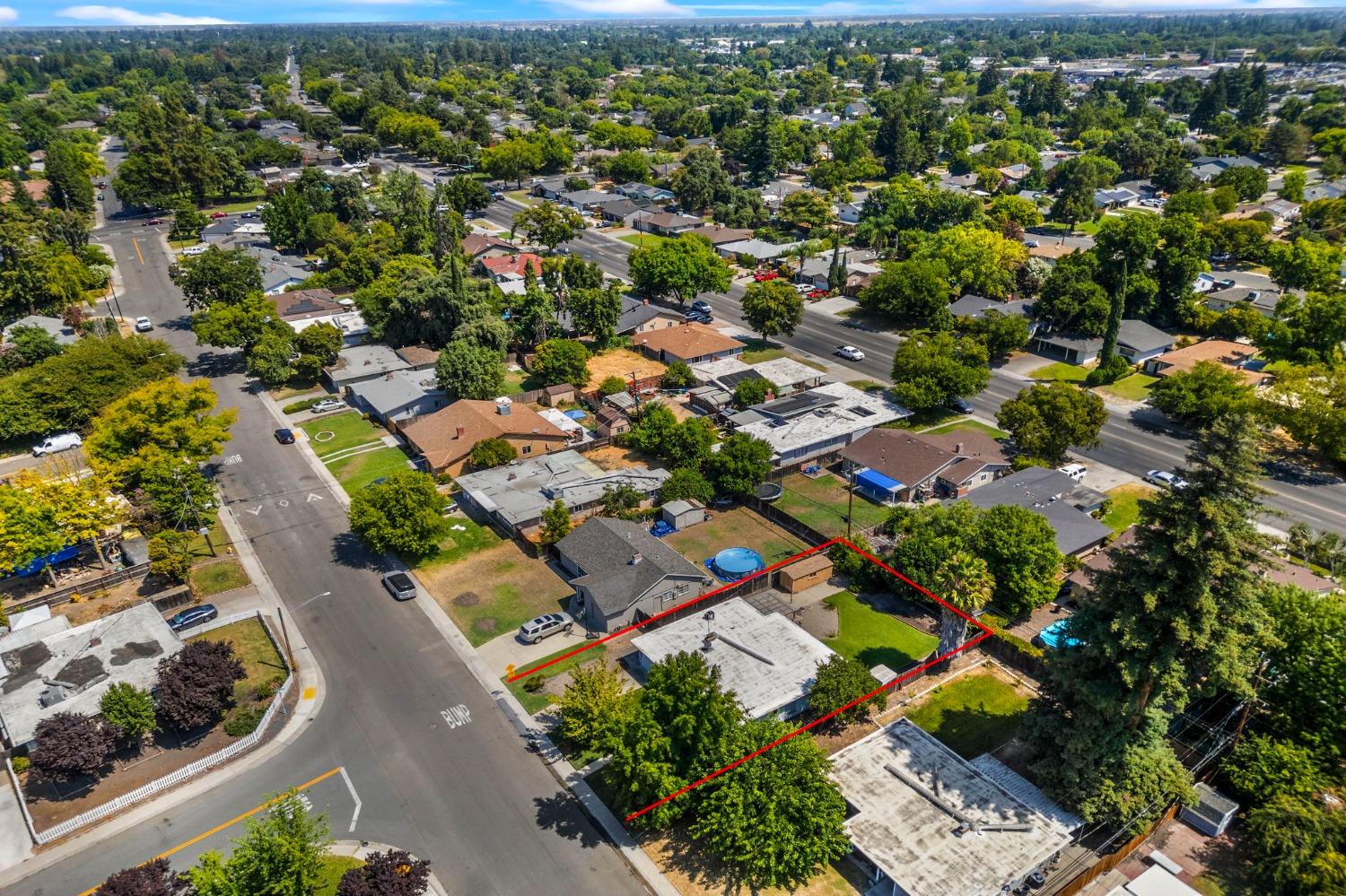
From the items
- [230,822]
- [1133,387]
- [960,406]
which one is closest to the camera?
[230,822]

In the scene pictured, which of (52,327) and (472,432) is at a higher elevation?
(472,432)

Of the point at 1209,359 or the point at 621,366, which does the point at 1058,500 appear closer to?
the point at 1209,359

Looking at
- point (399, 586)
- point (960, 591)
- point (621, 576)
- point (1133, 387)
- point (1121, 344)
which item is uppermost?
point (960, 591)

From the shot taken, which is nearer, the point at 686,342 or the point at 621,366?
the point at 621,366

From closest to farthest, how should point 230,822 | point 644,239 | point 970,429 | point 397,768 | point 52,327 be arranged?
point 230,822
point 397,768
point 970,429
point 52,327
point 644,239

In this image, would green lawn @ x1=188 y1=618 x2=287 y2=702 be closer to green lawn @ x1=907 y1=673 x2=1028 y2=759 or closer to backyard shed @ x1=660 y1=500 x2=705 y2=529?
backyard shed @ x1=660 y1=500 x2=705 y2=529

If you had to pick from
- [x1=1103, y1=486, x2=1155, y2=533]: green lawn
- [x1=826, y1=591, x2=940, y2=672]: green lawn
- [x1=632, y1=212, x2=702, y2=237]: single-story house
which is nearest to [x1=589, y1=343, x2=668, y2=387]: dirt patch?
[x1=826, y1=591, x2=940, y2=672]: green lawn

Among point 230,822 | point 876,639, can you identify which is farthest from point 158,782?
point 876,639

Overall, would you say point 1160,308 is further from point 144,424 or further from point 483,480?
point 144,424
